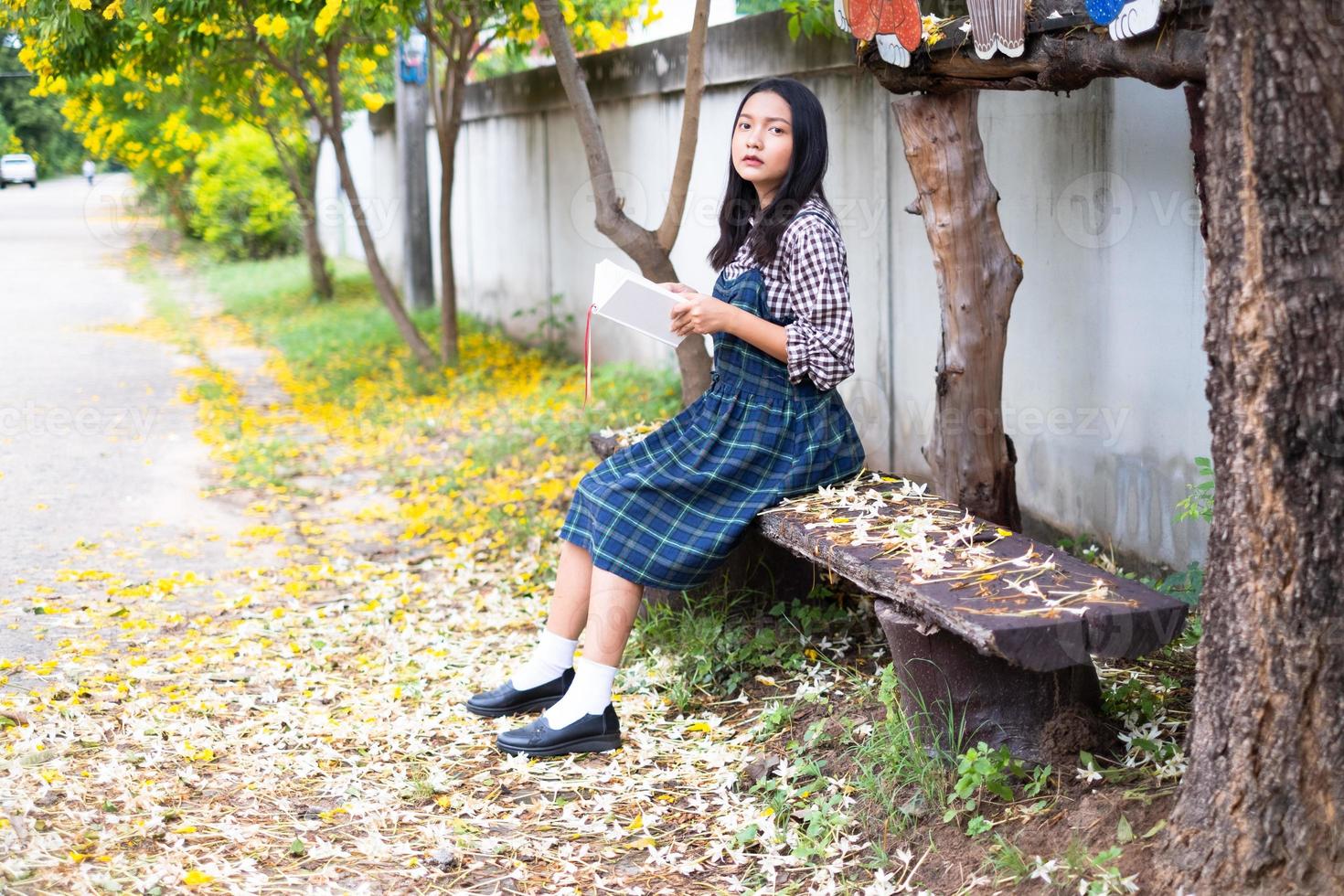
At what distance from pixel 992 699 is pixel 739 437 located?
940 millimetres

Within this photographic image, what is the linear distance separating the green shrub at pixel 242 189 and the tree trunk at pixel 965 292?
14.3m

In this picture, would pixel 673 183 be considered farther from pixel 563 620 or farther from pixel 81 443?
pixel 81 443

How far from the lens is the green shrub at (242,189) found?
1664 centimetres

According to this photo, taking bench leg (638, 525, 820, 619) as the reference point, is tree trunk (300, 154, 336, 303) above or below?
above

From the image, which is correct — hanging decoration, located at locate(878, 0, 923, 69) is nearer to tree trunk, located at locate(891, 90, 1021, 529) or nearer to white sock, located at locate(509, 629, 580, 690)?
tree trunk, located at locate(891, 90, 1021, 529)

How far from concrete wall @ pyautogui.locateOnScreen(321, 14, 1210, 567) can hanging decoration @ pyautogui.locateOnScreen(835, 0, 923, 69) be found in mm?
755

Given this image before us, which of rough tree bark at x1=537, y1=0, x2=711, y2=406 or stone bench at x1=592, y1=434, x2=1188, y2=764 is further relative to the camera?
rough tree bark at x1=537, y1=0, x2=711, y2=406

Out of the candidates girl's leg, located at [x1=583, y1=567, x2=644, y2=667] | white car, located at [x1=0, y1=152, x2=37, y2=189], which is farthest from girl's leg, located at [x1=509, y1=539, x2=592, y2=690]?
white car, located at [x1=0, y1=152, x2=37, y2=189]

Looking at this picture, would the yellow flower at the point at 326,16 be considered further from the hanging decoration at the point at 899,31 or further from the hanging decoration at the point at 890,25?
the hanging decoration at the point at 899,31

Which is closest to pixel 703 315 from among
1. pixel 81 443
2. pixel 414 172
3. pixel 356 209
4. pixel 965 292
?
pixel 965 292

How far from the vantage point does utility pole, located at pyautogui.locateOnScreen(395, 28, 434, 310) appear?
10.7 m

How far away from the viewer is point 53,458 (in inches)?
268

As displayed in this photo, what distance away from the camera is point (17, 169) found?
9805 mm

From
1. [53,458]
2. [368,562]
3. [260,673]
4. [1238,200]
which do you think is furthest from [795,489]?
[53,458]
